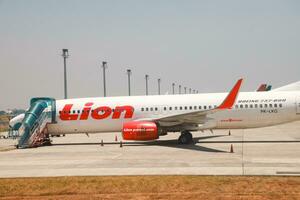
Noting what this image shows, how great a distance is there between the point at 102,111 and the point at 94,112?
67cm

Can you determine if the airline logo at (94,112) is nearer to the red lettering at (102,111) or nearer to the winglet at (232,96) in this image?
the red lettering at (102,111)

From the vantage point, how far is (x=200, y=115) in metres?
24.9

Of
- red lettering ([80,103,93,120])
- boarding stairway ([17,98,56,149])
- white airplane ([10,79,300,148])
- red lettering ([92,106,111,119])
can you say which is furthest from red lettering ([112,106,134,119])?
boarding stairway ([17,98,56,149])

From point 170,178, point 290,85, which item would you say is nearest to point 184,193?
point 170,178

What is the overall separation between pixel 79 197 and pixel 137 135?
14.1m

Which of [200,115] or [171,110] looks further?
[171,110]

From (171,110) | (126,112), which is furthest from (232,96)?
(126,112)

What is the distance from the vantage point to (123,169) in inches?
599

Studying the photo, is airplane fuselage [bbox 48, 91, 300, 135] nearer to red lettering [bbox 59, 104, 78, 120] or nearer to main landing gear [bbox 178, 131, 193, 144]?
red lettering [bbox 59, 104, 78, 120]

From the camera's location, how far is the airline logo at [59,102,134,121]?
2753cm

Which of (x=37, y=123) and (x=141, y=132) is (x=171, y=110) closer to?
(x=141, y=132)

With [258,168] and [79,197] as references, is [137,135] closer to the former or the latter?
[258,168]

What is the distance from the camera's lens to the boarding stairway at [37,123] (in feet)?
88.6

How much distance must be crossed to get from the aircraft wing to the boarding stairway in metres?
9.10
